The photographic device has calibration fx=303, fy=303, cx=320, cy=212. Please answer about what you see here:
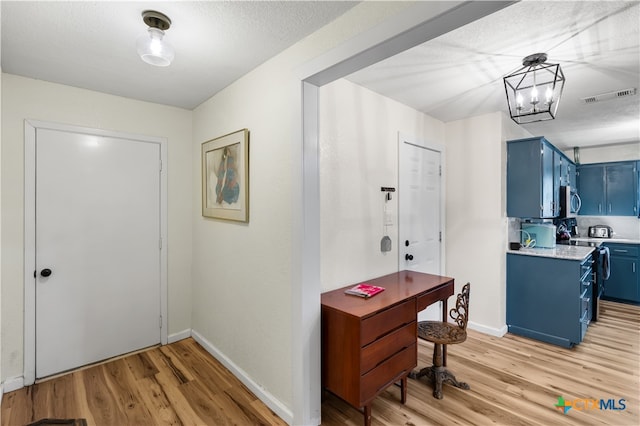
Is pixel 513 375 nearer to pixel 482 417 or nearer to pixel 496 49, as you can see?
pixel 482 417

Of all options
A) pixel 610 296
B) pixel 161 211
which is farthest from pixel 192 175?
pixel 610 296

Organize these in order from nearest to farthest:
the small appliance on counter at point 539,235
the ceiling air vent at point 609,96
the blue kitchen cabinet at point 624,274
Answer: the ceiling air vent at point 609,96, the small appliance on counter at point 539,235, the blue kitchen cabinet at point 624,274

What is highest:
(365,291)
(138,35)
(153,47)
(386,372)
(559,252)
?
(138,35)

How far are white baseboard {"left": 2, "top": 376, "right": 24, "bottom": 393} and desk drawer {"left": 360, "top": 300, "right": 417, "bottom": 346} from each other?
104 inches

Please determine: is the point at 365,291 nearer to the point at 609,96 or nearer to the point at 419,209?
the point at 419,209

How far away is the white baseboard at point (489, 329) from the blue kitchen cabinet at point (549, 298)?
0.44 ft

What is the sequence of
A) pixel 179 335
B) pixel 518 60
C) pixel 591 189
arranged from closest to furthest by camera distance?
1. pixel 518 60
2. pixel 179 335
3. pixel 591 189

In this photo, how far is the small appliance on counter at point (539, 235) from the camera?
3.48 metres

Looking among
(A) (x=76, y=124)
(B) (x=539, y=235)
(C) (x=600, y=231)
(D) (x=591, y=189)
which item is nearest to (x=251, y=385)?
(A) (x=76, y=124)

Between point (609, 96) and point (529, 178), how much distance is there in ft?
3.05

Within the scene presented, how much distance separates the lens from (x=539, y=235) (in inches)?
139

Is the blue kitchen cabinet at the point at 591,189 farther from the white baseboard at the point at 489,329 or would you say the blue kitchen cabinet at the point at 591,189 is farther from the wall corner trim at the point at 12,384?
the wall corner trim at the point at 12,384

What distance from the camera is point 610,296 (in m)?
4.57

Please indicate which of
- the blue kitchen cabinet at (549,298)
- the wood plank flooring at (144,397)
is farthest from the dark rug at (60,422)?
the blue kitchen cabinet at (549,298)
